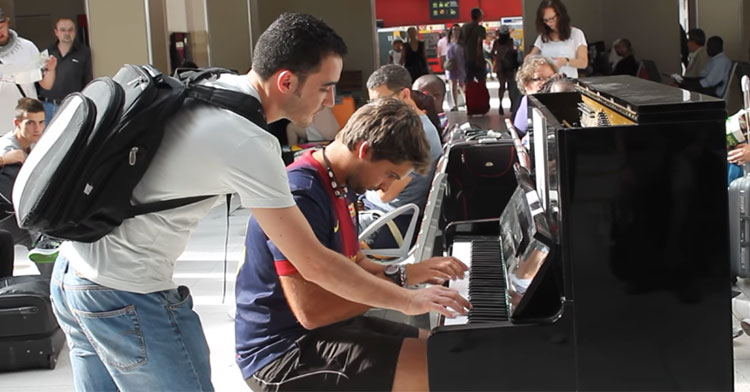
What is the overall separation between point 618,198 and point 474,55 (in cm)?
1279

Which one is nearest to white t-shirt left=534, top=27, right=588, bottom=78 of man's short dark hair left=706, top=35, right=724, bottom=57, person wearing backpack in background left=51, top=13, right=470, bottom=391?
man's short dark hair left=706, top=35, right=724, bottom=57

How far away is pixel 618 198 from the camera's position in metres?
2.11

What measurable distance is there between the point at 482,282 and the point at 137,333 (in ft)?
3.88

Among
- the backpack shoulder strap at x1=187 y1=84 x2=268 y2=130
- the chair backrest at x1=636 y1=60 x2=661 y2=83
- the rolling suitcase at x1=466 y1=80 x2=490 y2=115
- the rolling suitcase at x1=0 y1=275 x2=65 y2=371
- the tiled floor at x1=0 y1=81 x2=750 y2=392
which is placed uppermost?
the backpack shoulder strap at x1=187 y1=84 x2=268 y2=130

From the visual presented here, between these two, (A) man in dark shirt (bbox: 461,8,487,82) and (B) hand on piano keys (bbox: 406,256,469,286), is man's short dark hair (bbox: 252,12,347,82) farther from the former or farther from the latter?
(A) man in dark shirt (bbox: 461,8,487,82)

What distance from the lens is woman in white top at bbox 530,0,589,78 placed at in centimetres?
741

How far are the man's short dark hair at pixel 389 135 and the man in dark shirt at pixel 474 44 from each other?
490 inches

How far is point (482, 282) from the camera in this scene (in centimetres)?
271

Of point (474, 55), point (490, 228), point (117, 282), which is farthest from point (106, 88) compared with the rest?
point (474, 55)

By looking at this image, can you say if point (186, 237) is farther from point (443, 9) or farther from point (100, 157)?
point (443, 9)

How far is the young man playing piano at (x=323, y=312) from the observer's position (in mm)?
2230

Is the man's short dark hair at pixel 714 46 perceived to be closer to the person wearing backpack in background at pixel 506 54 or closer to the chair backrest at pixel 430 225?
the person wearing backpack in background at pixel 506 54

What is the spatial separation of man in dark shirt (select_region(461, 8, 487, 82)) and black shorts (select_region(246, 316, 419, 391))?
12.7 metres

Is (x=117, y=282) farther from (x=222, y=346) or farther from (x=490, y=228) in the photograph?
(x=222, y=346)
